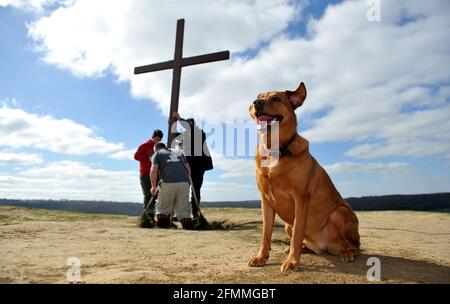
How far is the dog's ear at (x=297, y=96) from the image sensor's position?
162 inches

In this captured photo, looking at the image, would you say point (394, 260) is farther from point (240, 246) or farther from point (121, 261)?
point (121, 261)

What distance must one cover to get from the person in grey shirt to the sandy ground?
1.25 metres

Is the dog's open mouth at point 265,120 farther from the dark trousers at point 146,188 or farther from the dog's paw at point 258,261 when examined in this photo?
the dark trousers at point 146,188

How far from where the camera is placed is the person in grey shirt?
8.27 meters

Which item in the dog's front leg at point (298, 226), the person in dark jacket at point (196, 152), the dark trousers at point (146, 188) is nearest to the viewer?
the dog's front leg at point (298, 226)

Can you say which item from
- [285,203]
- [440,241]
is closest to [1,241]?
[285,203]

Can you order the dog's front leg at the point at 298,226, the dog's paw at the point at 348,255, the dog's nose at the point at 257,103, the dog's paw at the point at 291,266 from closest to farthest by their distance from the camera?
the dog's paw at the point at 291,266, the dog's front leg at the point at 298,226, the dog's nose at the point at 257,103, the dog's paw at the point at 348,255

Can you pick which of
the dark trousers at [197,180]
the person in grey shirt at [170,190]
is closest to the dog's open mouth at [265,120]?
the person in grey shirt at [170,190]

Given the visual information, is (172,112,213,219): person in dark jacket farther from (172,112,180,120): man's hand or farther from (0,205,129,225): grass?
(0,205,129,225): grass

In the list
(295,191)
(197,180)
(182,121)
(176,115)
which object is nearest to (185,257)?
(295,191)

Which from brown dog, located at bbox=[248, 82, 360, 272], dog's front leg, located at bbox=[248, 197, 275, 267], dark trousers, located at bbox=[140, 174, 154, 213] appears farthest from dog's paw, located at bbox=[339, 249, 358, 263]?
dark trousers, located at bbox=[140, 174, 154, 213]

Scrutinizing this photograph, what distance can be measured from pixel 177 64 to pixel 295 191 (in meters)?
7.13

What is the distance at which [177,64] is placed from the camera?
33.1ft

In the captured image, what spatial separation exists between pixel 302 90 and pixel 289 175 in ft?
3.24
